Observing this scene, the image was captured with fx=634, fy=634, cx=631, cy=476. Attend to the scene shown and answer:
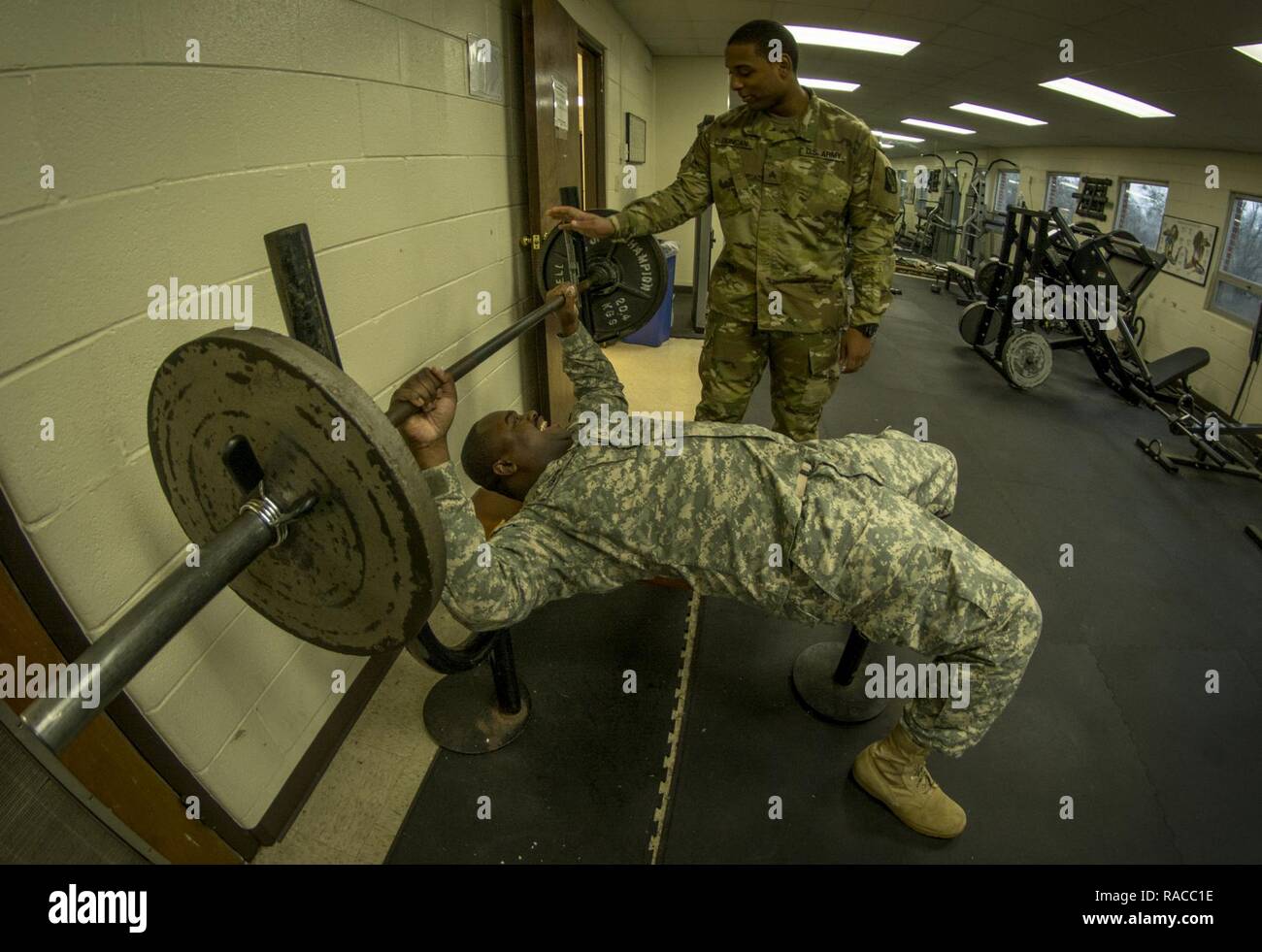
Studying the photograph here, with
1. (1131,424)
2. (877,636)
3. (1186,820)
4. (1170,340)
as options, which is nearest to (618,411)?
(877,636)

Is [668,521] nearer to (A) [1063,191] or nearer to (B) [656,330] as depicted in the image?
(B) [656,330]

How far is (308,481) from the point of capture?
83cm

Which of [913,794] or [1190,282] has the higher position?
[1190,282]

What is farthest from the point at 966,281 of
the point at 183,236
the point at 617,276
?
the point at 183,236

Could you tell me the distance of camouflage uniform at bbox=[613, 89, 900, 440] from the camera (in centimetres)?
220

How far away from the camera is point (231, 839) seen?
4.59 feet

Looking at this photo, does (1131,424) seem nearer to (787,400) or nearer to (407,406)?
(787,400)

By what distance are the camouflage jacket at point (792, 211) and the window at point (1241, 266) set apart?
4.81m

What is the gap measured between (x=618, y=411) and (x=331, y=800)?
1.26 metres

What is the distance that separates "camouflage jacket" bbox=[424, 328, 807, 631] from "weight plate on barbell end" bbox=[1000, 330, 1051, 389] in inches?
161

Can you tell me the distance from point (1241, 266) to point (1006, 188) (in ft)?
23.1

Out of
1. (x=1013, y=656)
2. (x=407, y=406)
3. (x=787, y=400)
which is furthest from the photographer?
(x=787, y=400)

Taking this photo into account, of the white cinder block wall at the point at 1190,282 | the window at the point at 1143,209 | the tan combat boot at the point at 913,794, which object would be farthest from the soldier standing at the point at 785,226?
the window at the point at 1143,209

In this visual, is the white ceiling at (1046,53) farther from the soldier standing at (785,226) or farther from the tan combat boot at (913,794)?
the tan combat boot at (913,794)
